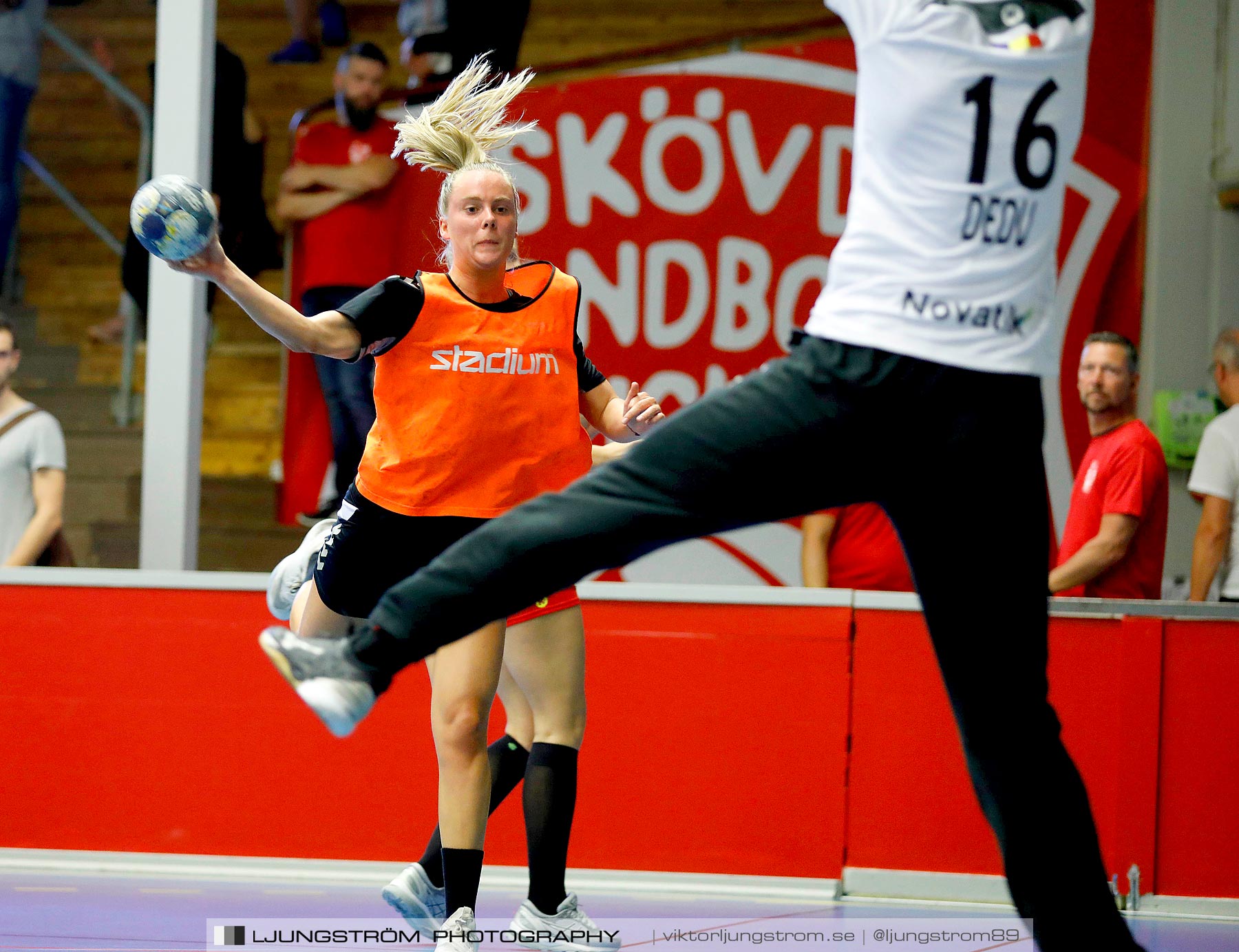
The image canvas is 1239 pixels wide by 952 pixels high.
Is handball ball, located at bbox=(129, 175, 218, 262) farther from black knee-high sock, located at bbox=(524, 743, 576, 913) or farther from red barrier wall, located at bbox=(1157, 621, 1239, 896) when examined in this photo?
red barrier wall, located at bbox=(1157, 621, 1239, 896)

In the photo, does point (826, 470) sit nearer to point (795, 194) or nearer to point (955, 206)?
point (955, 206)

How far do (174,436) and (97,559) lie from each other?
2.03 meters

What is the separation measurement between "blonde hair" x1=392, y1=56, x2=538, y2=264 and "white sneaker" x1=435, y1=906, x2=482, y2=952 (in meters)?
1.52

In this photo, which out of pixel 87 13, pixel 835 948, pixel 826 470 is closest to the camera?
pixel 826 470

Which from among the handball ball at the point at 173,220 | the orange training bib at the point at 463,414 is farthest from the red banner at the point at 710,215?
the handball ball at the point at 173,220

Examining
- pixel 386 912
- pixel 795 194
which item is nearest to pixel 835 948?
pixel 386 912

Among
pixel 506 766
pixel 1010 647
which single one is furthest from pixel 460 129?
pixel 1010 647

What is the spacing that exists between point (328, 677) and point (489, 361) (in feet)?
4.12

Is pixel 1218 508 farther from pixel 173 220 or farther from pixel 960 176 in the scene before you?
pixel 173 220

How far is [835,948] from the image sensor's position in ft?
12.7

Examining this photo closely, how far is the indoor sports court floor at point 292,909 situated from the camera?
3904mm

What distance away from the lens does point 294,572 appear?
3688 millimetres

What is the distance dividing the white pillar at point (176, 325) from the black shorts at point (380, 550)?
2.20m

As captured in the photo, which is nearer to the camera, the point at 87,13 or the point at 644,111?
the point at 644,111
